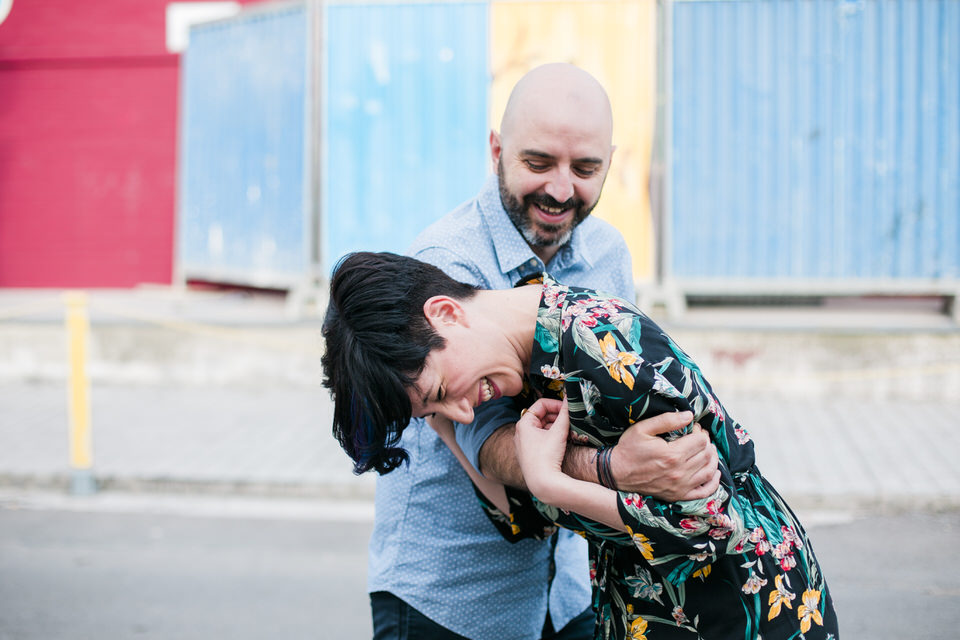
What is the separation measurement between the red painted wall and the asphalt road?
19.5ft

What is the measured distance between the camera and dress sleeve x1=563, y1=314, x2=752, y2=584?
1537mm

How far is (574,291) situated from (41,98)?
11239 millimetres

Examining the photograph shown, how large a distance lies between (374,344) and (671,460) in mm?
553

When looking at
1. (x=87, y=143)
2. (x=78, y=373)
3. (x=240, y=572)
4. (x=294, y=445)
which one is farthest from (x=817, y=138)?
(x=87, y=143)

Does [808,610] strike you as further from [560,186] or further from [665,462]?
[560,186]

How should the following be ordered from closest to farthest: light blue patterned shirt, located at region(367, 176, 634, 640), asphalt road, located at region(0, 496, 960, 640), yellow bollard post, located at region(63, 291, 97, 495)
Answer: light blue patterned shirt, located at region(367, 176, 634, 640) → asphalt road, located at region(0, 496, 960, 640) → yellow bollard post, located at region(63, 291, 97, 495)

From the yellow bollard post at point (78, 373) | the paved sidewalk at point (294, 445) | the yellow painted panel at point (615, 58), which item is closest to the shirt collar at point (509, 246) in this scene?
the paved sidewalk at point (294, 445)

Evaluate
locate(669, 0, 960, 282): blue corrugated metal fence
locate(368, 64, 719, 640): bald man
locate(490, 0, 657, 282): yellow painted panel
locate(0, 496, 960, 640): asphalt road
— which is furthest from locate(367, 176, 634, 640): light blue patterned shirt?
locate(669, 0, 960, 282): blue corrugated metal fence

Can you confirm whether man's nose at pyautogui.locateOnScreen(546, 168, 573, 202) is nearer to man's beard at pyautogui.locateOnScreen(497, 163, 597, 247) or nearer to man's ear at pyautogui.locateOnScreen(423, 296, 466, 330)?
man's beard at pyautogui.locateOnScreen(497, 163, 597, 247)

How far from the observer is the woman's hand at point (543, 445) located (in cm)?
167

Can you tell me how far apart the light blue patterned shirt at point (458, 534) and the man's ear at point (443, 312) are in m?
0.25

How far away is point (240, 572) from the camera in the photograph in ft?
15.9

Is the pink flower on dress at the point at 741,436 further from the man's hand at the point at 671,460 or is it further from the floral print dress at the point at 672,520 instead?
the man's hand at the point at 671,460

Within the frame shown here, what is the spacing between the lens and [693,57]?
8164 mm
